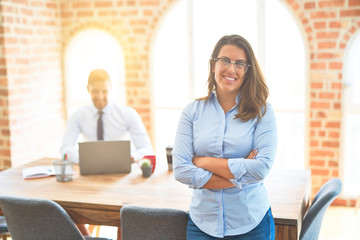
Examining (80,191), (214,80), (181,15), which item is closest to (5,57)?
(181,15)

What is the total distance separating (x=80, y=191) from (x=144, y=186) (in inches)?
14.6

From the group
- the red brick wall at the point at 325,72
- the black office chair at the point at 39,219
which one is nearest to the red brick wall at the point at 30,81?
the black office chair at the point at 39,219

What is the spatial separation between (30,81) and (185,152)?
2862mm

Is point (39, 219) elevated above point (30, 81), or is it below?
below

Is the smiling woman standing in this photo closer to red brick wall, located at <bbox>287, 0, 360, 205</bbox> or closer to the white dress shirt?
the white dress shirt

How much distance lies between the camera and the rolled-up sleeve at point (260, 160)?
1.87 metres

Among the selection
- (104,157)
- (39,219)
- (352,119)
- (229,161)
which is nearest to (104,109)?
(104,157)

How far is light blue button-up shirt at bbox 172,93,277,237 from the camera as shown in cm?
185

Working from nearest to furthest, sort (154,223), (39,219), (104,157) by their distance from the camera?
1. (154,223)
2. (39,219)
3. (104,157)

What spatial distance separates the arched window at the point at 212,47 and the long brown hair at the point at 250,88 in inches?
91.9

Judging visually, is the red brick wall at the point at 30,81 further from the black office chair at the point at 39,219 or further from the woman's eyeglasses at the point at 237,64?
the woman's eyeglasses at the point at 237,64

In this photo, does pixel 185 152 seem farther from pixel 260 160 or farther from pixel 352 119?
pixel 352 119

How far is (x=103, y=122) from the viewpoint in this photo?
10.9 feet

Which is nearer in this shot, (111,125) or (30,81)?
(111,125)
